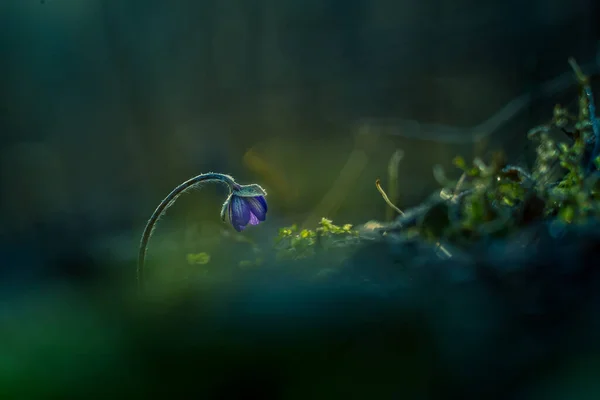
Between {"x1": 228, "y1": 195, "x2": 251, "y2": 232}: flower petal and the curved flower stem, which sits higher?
{"x1": 228, "y1": 195, "x2": 251, "y2": 232}: flower petal

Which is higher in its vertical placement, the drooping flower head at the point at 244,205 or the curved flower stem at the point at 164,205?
the drooping flower head at the point at 244,205

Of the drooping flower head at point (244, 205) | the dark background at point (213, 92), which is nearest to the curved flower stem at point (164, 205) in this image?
the drooping flower head at point (244, 205)

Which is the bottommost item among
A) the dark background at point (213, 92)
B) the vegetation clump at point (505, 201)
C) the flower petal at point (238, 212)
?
the vegetation clump at point (505, 201)

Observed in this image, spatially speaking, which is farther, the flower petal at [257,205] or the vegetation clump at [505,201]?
the flower petal at [257,205]

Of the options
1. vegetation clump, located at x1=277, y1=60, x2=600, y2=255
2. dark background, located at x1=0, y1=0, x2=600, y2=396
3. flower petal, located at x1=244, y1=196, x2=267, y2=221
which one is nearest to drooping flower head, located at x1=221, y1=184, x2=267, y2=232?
flower petal, located at x1=244, y1=196, x2=267, y2=221

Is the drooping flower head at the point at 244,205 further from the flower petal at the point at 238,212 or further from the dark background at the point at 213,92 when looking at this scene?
the dark background at the point at 213,92

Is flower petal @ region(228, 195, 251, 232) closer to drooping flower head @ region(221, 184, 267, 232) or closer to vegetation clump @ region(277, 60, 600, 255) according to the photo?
drooping flower head @ region(221, 184, 267, 232)

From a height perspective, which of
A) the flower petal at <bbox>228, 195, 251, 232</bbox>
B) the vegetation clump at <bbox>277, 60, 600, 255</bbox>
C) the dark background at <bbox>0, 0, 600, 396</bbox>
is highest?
the dark background at <bbox>0, 0, 600, 396</bbox>

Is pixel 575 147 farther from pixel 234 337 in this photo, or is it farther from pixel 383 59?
pixel 383 59
